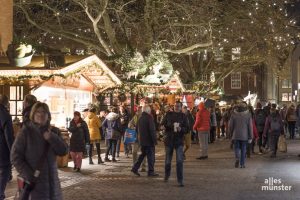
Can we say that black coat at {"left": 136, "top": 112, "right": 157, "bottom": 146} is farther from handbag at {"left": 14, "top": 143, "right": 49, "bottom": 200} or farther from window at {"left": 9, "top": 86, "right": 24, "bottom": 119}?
handbag at {"left": 14, "top": 143, "right": 49, "bottom": 200}

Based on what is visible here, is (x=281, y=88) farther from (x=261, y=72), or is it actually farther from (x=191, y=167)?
(x=191, y=167)

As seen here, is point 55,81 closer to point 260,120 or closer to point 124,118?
point 124,118

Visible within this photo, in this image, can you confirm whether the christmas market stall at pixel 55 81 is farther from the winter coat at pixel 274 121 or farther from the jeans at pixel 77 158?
the winter coat at pixel 274 121

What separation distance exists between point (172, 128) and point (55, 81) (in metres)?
6.10

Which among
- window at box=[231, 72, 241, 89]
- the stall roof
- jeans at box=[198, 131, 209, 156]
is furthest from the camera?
window at box=[231, 72, 241, 89]

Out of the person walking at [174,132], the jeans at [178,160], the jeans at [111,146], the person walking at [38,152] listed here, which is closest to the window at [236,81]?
the jeans at [111,146]

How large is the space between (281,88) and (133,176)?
253ft

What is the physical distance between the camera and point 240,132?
17.6 meters

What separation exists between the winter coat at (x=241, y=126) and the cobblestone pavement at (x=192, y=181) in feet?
2.93

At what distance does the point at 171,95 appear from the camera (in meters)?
34.2

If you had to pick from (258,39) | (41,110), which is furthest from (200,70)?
(41,110)

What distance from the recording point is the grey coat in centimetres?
725

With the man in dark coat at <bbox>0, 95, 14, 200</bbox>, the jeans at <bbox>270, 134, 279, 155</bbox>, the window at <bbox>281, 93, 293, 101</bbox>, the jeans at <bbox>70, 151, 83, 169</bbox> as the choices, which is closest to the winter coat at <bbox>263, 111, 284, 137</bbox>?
the jeans at <bbox>270, 134, 279, 155</bbox>

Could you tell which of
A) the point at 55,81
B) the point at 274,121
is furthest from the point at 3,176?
the point at 274,121
